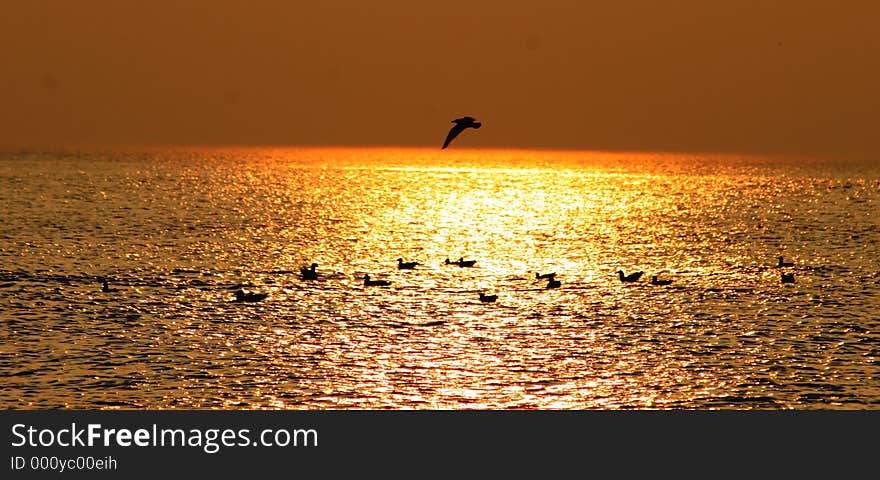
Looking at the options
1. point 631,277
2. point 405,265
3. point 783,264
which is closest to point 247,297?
point 405,265

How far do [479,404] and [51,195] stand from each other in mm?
140774

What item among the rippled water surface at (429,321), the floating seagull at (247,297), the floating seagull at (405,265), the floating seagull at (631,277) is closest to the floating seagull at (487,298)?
the rippled water surface at (429,321)

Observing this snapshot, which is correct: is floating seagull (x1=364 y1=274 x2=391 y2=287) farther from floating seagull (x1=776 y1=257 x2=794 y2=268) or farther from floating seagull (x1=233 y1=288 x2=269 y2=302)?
floating seagull (x1=776 y1=257 x2=794 y2=268)

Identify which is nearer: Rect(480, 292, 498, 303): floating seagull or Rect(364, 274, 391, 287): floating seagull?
Rect(480, 292, 498, 303): floating seagull

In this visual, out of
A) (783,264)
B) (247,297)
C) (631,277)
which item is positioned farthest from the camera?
(783,264)

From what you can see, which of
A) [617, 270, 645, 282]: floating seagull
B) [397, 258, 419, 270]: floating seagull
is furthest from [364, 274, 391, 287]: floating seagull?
[617, 270, 645, 282]: floating seagull

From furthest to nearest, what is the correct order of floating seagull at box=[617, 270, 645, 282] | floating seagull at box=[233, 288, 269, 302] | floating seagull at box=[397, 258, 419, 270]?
floating seagull at box=[397, 258, 419, 270], floating seagull at box=[617, 270, 645, 282], floating seagull at box=[233, 288, 269, 302]

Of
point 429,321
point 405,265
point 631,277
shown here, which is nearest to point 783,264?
point 631,277

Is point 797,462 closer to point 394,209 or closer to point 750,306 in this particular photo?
point 750,306

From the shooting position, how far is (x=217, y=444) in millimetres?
30516

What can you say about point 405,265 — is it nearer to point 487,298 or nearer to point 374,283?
point 374,283

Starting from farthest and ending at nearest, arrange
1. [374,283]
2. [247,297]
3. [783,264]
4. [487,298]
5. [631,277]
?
[783,264]
[631,277]
[374,283]
[487,298]
[247,297]

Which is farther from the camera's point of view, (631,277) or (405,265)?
(405,265)

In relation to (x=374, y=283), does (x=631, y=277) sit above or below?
above
